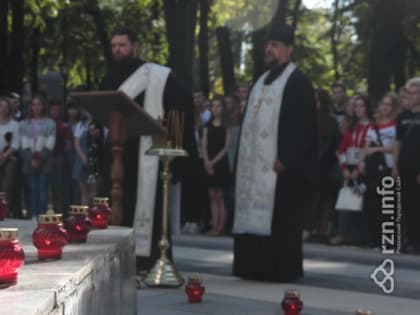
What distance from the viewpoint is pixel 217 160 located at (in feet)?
45.9

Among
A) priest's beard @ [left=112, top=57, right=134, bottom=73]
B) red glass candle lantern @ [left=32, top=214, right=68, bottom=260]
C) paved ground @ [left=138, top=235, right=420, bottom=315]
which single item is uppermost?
priest's beard @ [left=112, top=57, right=134, bottom=73]

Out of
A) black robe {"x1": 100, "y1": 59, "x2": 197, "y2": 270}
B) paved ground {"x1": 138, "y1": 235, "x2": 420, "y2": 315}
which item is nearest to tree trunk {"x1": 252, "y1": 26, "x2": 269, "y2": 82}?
paved ground {"x1": 138, "y1": 235, "x2": 420, "y2": 315}

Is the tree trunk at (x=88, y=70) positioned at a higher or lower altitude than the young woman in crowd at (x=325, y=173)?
higher

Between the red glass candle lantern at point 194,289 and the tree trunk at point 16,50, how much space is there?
48.1ft

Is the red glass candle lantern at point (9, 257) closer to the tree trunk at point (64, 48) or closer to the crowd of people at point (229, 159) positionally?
the crowd of people at point (229, 159)

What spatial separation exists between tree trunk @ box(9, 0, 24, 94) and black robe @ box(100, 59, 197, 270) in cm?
1282

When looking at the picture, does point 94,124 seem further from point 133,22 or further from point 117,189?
point 133,22

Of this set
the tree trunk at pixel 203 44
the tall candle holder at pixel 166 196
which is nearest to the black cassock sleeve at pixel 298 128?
the tall candle holder at pixel 166 196

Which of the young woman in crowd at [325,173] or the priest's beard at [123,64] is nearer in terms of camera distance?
the priest's beard at [123,64]

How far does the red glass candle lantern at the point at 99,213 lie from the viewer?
5.86m

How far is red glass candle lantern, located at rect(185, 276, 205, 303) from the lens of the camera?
7.38 meters

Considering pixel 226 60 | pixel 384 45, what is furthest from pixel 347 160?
pixel 226 60

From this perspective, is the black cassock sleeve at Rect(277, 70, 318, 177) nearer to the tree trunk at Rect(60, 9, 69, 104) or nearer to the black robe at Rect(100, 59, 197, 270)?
the black robe at Rect(100, 59, 197, 270)

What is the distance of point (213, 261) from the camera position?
10781mm
